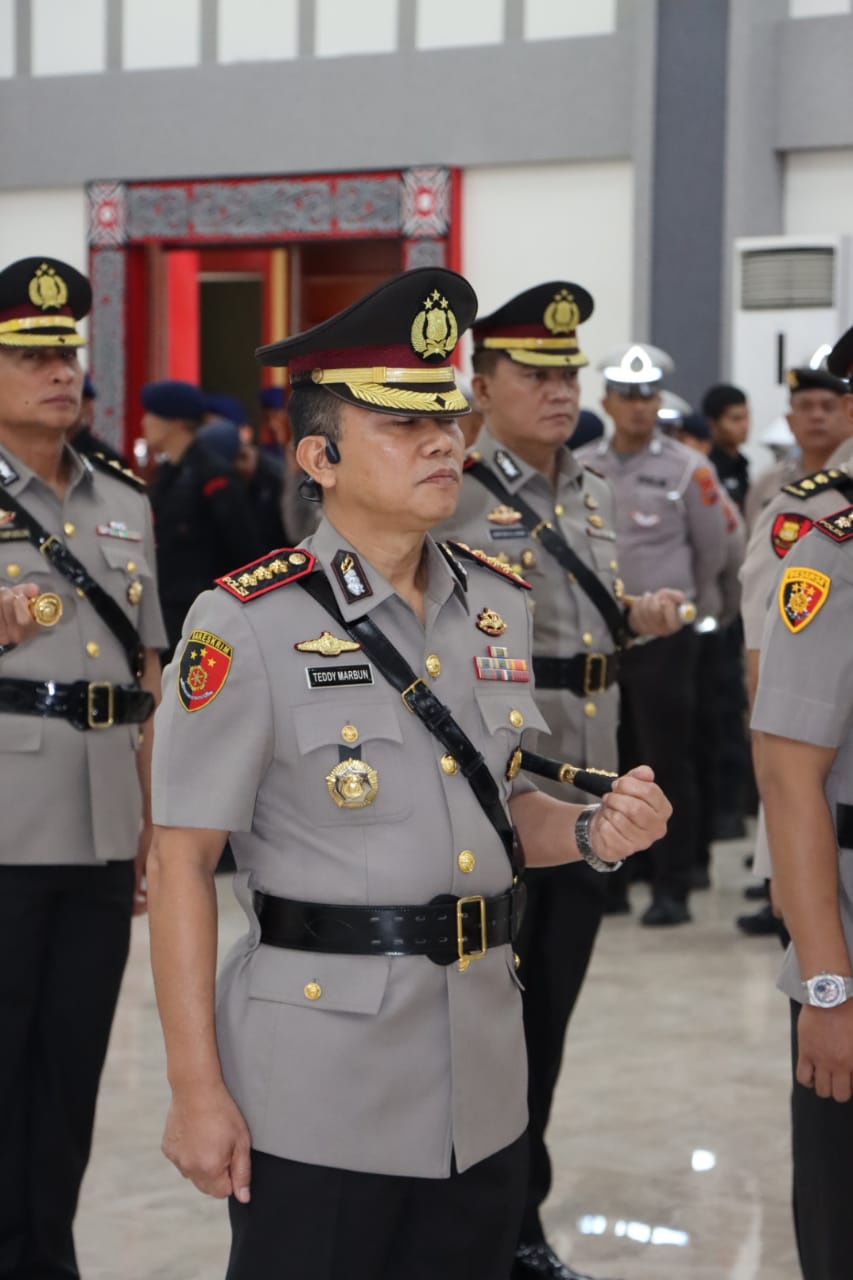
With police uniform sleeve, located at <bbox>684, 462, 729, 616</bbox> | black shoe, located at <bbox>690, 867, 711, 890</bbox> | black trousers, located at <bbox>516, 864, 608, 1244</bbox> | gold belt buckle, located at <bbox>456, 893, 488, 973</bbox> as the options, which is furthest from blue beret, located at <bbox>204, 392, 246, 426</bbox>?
gold belt buckle, located at <bbox>456, 893, 488, 973</bbox>

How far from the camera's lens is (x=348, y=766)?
73.1 inches

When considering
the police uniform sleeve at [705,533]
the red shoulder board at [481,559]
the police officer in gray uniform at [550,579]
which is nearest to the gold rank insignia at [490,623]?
the red shoulder board at [481,559]

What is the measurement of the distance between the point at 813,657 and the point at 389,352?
0.64m

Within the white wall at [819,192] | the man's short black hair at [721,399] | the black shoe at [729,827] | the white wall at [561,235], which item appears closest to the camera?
the black shoe at [729,827]

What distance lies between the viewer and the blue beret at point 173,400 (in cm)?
613

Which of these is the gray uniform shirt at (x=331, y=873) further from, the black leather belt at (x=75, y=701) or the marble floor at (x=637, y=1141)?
the marble floor at (x=637, y=1141)

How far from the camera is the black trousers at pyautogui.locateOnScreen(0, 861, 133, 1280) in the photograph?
2.83 metres

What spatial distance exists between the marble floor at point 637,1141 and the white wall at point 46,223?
18.0 feet

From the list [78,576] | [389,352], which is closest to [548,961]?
[78,576]

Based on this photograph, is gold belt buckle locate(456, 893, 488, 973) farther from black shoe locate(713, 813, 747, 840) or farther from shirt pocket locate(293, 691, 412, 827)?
black shoe locate(713, 813, 747, 840)

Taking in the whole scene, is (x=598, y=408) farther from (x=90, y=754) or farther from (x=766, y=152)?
(x=90, y=754)

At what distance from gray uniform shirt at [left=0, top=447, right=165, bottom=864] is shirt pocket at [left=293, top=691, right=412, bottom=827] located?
1010 mm

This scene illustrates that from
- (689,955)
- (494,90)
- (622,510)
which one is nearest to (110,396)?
(494,90)

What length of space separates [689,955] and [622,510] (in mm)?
1377
